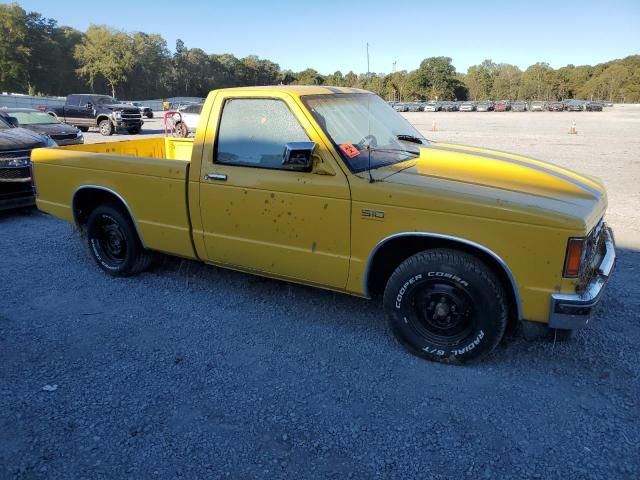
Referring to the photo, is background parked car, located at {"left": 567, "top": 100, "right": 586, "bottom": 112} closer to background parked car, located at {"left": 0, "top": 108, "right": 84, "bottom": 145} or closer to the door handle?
background parked car, located at {"left": 0, "top": 108, "right": 84, "bottom": 145}

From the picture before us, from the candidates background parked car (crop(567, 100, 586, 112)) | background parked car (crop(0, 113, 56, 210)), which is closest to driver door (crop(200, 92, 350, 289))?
background parked car (crop(0, 113, 56, 210))

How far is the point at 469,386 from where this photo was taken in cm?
320

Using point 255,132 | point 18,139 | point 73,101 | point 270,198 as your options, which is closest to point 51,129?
point 18,139

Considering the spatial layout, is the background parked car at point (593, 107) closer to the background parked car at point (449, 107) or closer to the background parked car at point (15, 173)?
the background parked car at point (449, 107)

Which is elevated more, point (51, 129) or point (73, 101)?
point (73, 101)

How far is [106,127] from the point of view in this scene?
22.0 metres

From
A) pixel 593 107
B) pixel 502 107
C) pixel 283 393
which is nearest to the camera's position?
pixel 283 393

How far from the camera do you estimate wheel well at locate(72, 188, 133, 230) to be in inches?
196

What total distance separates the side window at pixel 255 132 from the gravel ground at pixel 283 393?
1.35 m

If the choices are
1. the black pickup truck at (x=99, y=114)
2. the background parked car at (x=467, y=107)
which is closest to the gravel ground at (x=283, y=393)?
the black pickup truck at (x=99, y=114)

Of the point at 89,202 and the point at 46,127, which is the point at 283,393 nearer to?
the point at 89,202

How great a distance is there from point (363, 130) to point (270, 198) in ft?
3.24

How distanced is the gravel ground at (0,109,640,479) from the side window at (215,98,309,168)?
1355 mm

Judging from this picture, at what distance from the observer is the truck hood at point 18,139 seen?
7770mm
